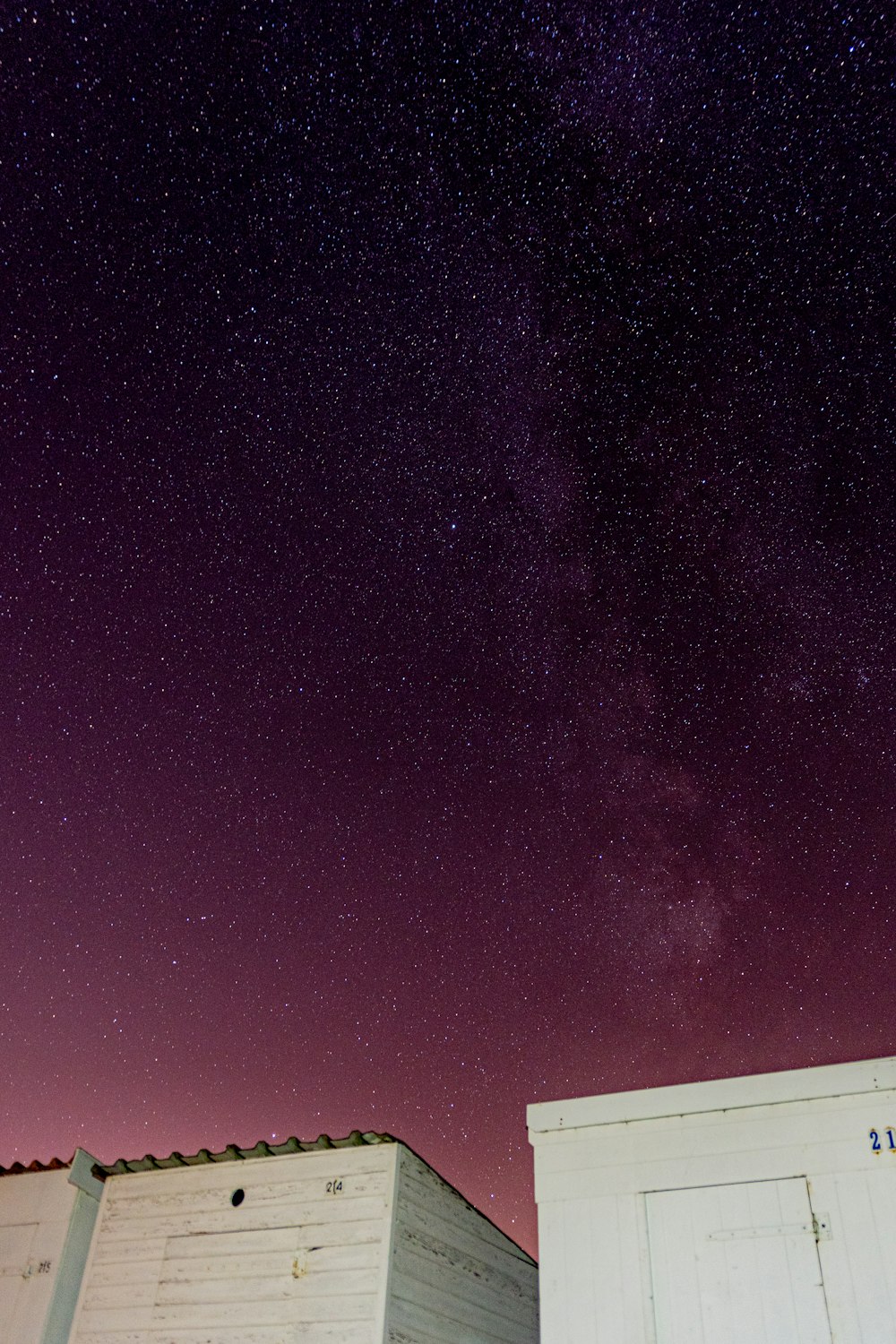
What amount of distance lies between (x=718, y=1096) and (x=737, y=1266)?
5.12 feet

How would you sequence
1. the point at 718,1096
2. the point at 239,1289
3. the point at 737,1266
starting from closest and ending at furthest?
the point at 737,1266
the point at 718,1096
the point at 239,1289

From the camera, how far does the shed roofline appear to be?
10531 millimetres

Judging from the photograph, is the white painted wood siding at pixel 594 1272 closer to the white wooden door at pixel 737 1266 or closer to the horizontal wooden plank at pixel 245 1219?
the white wooden door at pixel 737 1266

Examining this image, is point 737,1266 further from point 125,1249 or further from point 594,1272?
point 125,1249

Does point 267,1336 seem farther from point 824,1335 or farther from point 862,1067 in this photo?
point 862,1067

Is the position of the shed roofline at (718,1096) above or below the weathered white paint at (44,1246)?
above

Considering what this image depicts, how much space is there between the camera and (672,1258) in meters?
10.4

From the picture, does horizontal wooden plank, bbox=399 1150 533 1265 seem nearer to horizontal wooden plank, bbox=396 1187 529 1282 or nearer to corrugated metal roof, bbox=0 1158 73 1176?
horizontal wooden plank, bbox=396 1187 529 1282

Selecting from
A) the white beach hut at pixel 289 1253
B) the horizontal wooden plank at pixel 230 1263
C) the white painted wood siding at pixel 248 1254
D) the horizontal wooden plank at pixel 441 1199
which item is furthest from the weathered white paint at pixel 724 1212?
the horizontal wooden plank at pixel 230 1263

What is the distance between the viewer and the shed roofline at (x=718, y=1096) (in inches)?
415

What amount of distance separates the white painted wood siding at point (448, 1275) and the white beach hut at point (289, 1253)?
0.07ft

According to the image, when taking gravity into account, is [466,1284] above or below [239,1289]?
above

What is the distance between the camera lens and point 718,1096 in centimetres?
1104

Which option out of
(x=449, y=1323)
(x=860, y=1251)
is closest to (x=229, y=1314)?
(x=449, y=1323)
